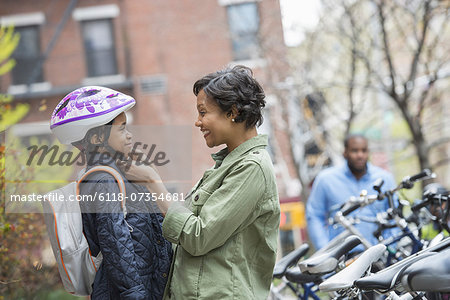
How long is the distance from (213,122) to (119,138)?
466 millimetres

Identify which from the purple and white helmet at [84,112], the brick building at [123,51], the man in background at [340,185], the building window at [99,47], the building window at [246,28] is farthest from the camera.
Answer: the building window at [99,47]

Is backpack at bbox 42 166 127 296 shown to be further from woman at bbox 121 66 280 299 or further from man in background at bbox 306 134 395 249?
man in background at bbox 306 134 395 249

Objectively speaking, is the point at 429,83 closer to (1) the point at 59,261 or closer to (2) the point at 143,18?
(1) the point at 59,261

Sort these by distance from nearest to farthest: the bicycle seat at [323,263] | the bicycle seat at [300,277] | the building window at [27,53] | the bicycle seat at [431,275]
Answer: the bicycle seat at [431,275] → the bicycle seat at [323,263] → the bicycle seat at [300,277] → the building window at [27,53]

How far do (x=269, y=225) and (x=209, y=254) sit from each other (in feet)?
0.96

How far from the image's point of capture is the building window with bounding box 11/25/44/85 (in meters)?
17.9

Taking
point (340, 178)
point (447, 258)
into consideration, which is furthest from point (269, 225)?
point (340, 178)

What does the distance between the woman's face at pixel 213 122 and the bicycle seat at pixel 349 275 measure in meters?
0.78

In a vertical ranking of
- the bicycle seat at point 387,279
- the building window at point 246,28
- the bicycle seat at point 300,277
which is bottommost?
the bicycle seat at point 300,277

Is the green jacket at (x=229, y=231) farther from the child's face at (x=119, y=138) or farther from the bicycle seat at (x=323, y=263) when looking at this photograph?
the bicycle seat at (x=323, y=263)

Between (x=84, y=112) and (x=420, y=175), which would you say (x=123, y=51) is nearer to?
(x=420, y=175)

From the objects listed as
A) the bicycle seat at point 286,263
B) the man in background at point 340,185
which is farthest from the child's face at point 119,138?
the man in background at point 340,185

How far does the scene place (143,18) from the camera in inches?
714

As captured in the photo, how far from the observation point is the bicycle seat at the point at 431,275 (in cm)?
185
